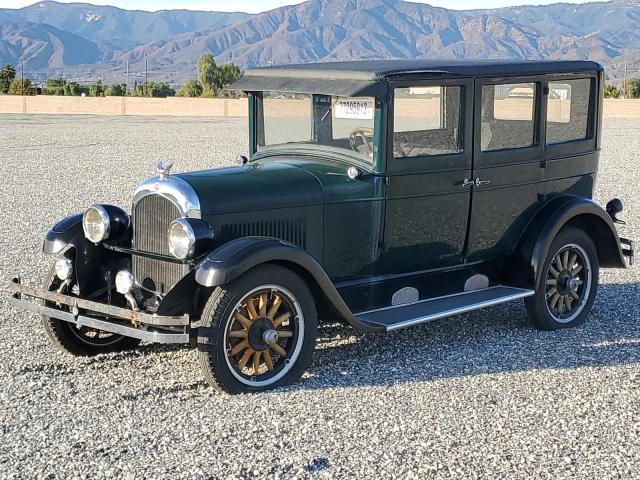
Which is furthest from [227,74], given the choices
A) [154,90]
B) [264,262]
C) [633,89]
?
[264,262]

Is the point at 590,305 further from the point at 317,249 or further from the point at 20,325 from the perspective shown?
the point at 20,325

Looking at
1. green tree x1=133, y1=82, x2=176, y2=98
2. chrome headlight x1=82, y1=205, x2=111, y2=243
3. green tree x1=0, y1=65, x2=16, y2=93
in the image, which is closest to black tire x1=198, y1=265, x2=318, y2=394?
chrome headlight x1=82, y1=205, x2=111, y2=243

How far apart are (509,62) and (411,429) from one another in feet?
10.6

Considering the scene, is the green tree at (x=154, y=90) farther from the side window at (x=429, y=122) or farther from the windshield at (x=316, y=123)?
the side window at (x=429, y=122)

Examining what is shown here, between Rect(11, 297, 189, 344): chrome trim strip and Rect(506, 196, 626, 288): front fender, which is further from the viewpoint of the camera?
Rect(506, 196, 626, 288): front fender

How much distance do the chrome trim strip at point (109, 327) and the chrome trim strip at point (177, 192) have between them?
0.76 meters

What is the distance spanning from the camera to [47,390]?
555 cm

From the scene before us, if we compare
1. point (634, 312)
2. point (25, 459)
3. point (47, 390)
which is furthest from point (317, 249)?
point (634, 312)

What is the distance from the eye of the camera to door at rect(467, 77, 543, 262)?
6.62m

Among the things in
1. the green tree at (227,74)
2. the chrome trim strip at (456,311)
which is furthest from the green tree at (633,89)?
the chrome trim strip at (456,311)

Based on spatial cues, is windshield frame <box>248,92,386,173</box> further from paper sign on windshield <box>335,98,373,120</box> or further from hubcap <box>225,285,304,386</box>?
hubcap <box>225,285,304,386</box>

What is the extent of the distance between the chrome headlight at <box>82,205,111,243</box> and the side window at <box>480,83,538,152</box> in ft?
8.86

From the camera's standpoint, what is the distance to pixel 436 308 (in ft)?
20.7

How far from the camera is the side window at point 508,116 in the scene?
21.8 ft
